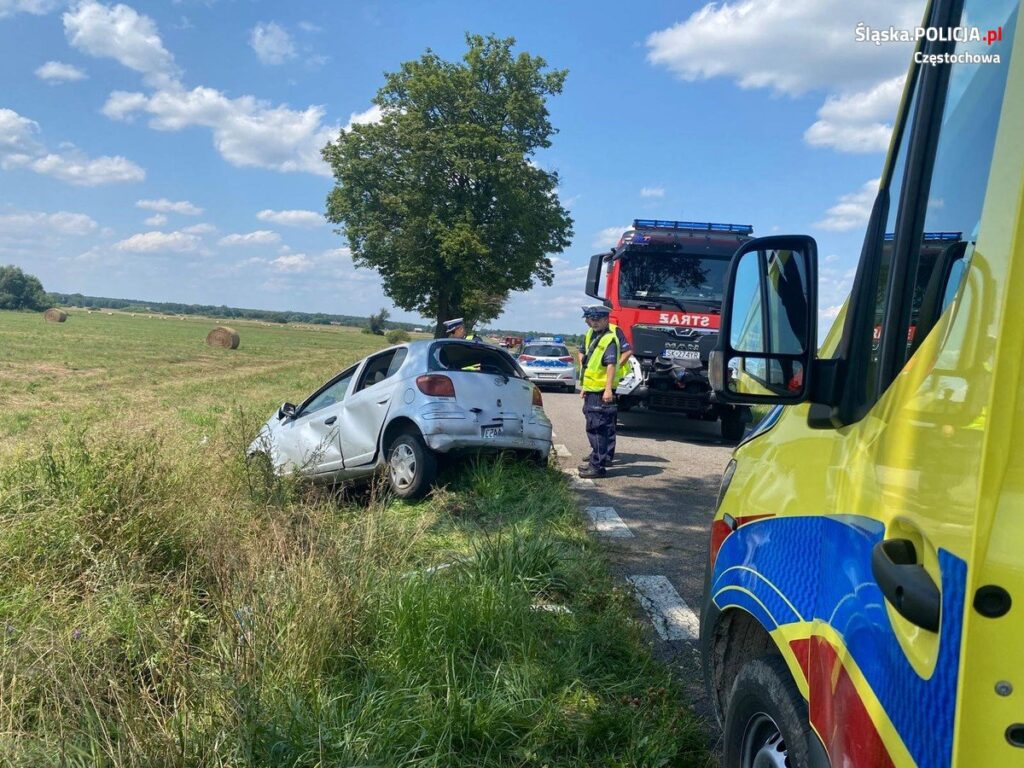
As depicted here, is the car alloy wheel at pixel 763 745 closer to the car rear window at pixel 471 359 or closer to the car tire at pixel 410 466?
the car tire at pixel 410 466

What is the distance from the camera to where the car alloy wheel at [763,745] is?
1945 millimetres

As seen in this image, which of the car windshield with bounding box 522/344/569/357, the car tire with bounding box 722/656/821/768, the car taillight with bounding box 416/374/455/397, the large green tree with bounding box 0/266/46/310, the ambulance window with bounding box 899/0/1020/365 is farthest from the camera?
the large green tree with bounding box 0/266/46/310

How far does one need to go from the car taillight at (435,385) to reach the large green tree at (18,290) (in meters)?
113

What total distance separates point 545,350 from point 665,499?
17206 millimetres

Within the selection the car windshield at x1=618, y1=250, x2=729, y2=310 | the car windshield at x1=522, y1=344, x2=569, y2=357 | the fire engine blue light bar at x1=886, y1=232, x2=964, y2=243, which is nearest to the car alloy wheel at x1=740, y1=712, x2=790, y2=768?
the fire engine blue light bar at x1=886, y1=232, x2=964, y2=243

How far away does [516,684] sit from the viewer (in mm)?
3264

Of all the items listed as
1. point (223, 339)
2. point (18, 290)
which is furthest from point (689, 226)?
point (18, 290)

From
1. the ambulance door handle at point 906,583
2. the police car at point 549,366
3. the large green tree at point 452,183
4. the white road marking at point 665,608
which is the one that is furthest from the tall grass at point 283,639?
the large green tree at point 452,183

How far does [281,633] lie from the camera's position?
3.22 meters

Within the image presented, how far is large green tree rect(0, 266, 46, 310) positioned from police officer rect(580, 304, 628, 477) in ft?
369

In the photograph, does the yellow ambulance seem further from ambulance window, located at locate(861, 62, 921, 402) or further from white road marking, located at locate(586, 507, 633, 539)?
white road marking, located at locate(586, 507, 633, 539)

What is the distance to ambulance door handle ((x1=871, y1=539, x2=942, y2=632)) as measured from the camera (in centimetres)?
127

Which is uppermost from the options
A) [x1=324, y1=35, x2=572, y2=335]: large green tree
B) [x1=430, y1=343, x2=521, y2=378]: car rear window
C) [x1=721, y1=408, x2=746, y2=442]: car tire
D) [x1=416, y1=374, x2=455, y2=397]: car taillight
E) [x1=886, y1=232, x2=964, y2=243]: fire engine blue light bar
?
[x1=324, y1=35, x2=572, y2=335]: large green tree

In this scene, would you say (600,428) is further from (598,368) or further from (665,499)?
(665,499)
